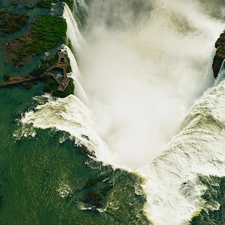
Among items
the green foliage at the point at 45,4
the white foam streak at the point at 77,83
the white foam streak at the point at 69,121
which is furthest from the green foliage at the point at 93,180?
the green foliage at the point at 45,4

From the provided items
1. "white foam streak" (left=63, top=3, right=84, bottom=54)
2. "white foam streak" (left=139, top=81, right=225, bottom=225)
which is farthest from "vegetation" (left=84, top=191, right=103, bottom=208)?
"white foam streak" (left=63, top=3, right=84, bottom=54)

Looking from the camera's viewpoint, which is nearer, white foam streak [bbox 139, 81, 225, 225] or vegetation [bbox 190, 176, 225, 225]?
vegetation [bbox 190, 176, 225, 225]

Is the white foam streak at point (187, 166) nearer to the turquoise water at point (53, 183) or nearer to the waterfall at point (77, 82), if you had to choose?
the turquoise water at point (53, 183)

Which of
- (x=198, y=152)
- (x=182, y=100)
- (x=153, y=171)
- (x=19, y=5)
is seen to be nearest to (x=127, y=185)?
(x=153, y=171)

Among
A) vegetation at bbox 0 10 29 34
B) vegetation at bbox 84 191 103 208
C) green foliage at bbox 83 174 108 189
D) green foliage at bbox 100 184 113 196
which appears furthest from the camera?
vegetation at bbox 0 10 29 34

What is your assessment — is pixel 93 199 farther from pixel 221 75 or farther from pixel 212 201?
pixel 221 75

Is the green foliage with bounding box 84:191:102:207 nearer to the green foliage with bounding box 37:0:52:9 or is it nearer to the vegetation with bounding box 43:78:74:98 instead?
the vegetation with bounding box 43:78:74:98

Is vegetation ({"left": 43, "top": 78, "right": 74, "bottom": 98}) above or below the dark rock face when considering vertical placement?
below
